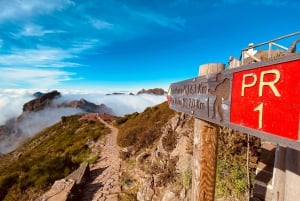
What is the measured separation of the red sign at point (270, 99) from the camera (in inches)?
42.5

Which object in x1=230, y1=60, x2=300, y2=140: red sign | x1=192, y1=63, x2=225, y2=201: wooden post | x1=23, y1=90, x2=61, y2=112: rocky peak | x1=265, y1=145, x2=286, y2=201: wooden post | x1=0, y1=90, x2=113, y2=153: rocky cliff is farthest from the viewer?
x1=23, y1=90, x2=61, y2=112: rocky peak

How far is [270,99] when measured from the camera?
122 cm

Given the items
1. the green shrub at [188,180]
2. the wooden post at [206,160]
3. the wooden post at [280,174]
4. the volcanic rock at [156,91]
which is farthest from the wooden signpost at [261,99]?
the volcanic rock at [156,91]

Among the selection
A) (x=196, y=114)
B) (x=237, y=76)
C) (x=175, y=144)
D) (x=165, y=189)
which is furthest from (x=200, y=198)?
(x=175, y=144)

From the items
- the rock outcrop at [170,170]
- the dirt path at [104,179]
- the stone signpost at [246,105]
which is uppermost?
the stone signpost at [246,105]

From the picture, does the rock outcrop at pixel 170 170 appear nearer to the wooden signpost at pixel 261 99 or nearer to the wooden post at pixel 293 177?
the wooden post at pixel 293 177

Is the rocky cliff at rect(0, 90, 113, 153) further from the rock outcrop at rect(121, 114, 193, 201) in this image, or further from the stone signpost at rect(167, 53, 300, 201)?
the stone signpost at rect(167, 53, 300, 201)

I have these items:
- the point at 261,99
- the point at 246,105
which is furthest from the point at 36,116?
the point at 261,99

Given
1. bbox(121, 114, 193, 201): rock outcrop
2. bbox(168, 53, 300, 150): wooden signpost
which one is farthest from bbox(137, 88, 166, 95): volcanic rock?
bbox(168, 53, 300, 150): wooden signpost

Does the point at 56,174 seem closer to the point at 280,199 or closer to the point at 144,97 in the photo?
the point at 280,199

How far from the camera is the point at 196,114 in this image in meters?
2.32

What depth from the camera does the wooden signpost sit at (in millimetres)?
1086

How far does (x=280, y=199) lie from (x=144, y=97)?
182804 millimetres

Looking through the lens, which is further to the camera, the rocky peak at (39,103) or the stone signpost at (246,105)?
the rocky peak at (39,103)
